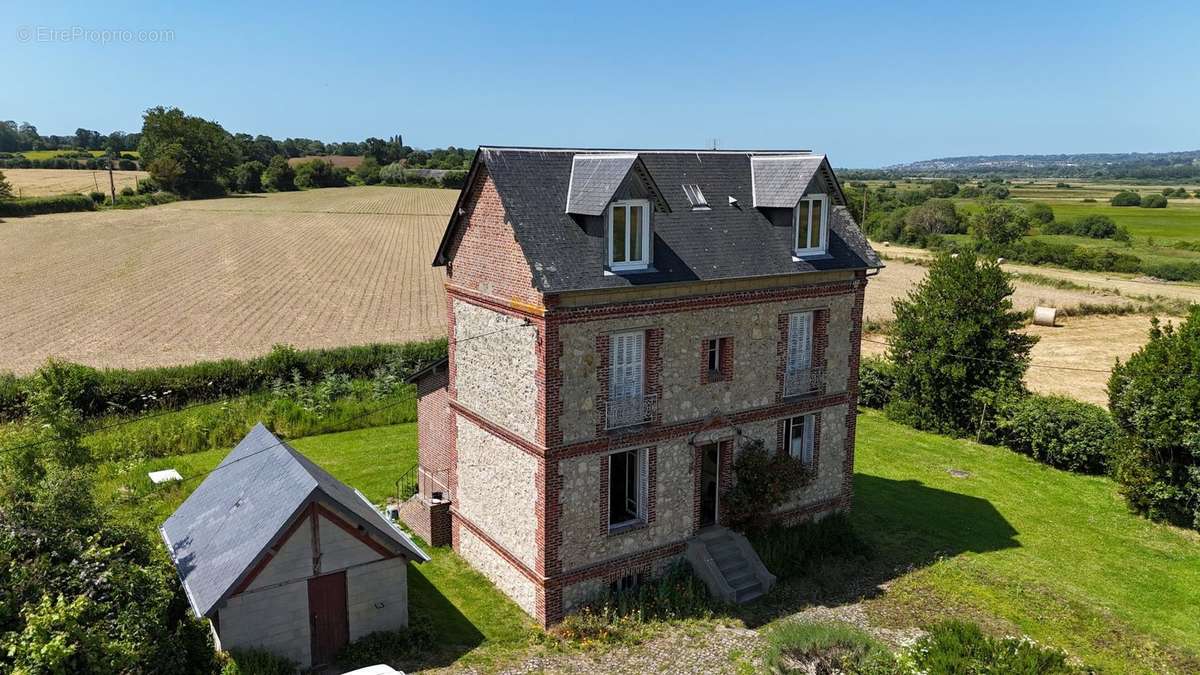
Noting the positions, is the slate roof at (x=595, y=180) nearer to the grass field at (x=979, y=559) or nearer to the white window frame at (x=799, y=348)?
the white window frame at (x=799, y=348)

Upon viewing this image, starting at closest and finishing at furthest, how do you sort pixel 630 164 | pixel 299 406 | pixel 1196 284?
pixel 630 164 → pixel 299 406 → pixel 1196 284

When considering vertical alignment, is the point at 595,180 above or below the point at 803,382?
above

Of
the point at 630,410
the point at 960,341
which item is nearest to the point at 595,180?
the point at 630,410

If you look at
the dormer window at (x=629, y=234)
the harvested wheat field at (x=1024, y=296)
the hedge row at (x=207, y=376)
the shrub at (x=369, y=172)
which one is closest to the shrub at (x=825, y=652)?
the dormer window at (x=629, y=234)

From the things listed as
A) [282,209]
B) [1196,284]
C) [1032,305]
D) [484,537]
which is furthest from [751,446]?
[282,209]

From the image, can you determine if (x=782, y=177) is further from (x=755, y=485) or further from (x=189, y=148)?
(x=189, y=148)

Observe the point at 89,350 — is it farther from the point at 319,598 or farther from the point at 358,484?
the point at 319,598
